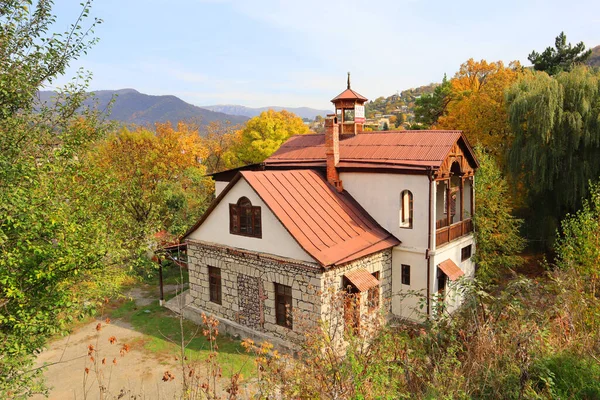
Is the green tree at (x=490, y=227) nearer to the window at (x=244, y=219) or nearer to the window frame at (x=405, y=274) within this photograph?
the window frame at (x=405, y=274)

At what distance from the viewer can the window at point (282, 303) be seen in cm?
1311

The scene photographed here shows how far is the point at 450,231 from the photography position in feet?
50.2

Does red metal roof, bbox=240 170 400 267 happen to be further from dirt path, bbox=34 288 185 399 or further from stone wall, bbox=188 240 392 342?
dirt path, bbox=34 288 185 399

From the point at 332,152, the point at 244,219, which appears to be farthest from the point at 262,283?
the point at 332,152

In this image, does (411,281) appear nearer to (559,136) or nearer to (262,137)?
(559,136)

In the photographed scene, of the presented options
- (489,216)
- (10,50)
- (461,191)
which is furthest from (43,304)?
(489,216)

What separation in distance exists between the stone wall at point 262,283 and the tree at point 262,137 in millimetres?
18864

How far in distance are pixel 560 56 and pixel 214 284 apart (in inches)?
1119

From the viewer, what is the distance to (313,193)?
583 inches

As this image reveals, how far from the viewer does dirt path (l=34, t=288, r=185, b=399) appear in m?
11.0

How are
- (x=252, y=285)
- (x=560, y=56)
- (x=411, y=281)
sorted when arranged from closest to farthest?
(x=252, y=285), (x=411, y=281), (x=560, y=56)

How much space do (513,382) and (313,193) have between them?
31.9ft

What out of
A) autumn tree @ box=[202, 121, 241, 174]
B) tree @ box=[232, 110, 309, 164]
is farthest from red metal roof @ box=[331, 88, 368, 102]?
autumn tree @ box=[202, 121, 241, 174]

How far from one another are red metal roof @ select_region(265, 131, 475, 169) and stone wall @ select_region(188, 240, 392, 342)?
3.46 m
